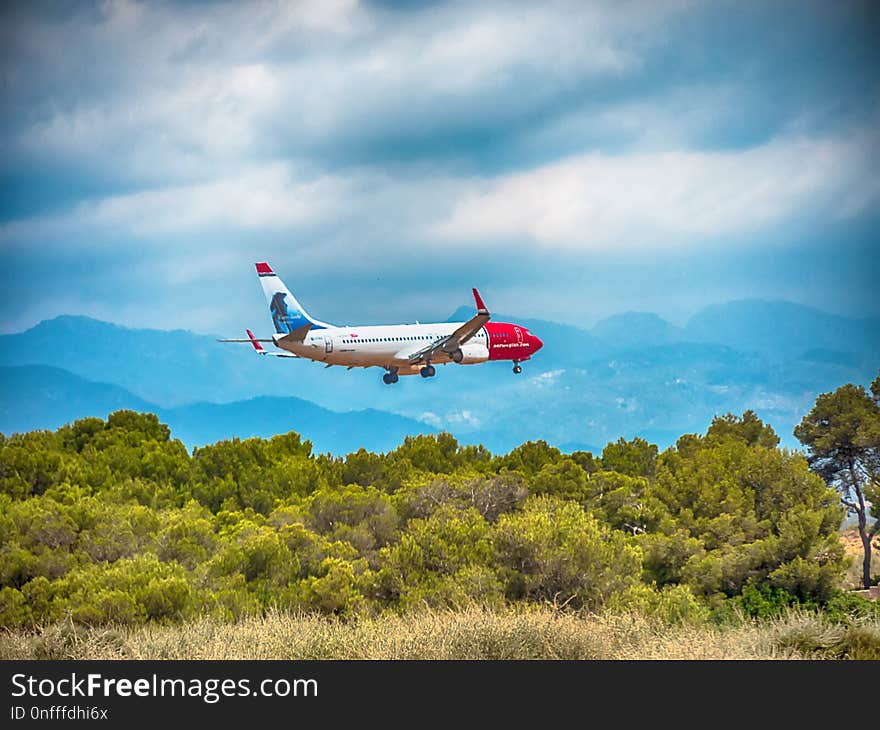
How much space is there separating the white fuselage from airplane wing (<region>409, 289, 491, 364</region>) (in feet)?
0.46

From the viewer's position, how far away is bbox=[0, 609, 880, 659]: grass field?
15.9 metres

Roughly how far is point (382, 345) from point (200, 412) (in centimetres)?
11693

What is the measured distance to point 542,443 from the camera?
42875 millimetres

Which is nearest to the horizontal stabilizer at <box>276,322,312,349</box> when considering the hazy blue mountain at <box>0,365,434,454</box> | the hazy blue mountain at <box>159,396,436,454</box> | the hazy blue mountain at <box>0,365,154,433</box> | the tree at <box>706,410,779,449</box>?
the tree at <box>706,410,779,449</box>

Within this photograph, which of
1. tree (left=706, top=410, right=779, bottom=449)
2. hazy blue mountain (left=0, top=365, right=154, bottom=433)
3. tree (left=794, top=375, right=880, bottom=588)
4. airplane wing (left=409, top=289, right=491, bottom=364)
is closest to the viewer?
airplane wing (left=409, top=289, right=491, bottom=364)

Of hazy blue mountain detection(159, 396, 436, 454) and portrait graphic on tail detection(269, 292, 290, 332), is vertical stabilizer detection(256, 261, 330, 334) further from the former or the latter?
hazy blue mountain detection(159, 396, 436, 454)

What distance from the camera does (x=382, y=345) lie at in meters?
36.8

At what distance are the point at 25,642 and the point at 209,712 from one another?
20.7 ft

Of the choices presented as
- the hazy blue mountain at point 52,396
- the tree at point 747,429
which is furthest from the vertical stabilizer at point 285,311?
the hazy blue mountain at point 52,396

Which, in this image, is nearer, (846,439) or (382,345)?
(382,345)

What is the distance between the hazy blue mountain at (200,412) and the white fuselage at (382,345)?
51.7m

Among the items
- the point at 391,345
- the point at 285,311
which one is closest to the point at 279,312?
the point at 285,311

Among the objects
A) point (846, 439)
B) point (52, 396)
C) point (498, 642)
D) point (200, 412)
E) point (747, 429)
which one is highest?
point (200, 412)

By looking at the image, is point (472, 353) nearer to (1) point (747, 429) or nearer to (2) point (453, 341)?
(2) point (453, 341)
